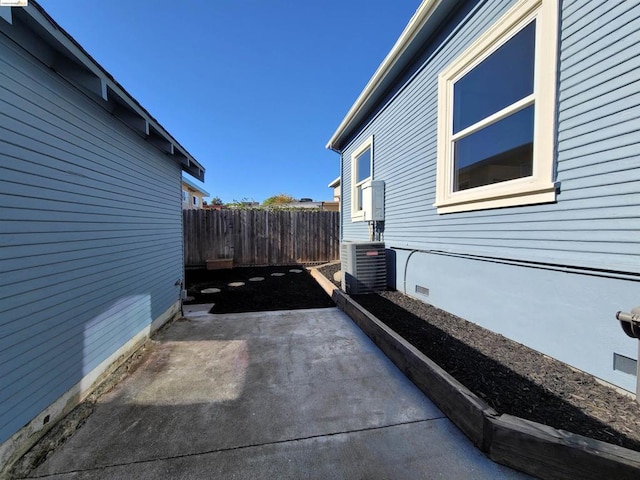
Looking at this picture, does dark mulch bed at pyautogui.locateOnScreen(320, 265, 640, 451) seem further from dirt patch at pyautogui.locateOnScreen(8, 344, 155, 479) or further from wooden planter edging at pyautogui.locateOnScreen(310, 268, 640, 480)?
dirt patch at pyautogui.locateOnScreen(8, 344, 155, 479)

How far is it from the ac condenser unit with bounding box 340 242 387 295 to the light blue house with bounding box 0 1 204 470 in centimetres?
339

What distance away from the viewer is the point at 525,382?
208cm

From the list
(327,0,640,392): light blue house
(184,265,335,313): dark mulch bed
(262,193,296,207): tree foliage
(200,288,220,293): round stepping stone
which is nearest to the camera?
(327,0,640,392): light blue house

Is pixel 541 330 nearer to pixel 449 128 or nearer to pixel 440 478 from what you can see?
pixel 440 478

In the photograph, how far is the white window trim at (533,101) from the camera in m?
2.37

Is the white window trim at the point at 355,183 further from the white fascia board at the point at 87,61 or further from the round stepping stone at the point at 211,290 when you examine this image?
the white fascia board at the point at 87,61

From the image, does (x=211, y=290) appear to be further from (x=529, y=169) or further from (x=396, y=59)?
(x=529, y=169)

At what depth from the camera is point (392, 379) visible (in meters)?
2.47

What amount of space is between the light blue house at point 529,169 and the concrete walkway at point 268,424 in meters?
1.47

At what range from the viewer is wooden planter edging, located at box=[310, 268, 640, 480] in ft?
4.13

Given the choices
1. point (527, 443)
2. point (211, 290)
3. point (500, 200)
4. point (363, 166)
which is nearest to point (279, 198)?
point (363, 166)

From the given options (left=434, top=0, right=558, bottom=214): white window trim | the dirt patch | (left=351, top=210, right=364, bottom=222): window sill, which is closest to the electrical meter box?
(left=351, top=210, right=364, bottom=222): window sill

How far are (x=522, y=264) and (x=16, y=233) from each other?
4205 millimetres

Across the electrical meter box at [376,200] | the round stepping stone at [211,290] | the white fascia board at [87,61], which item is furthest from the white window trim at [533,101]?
the round stepping stone at [211,290]
